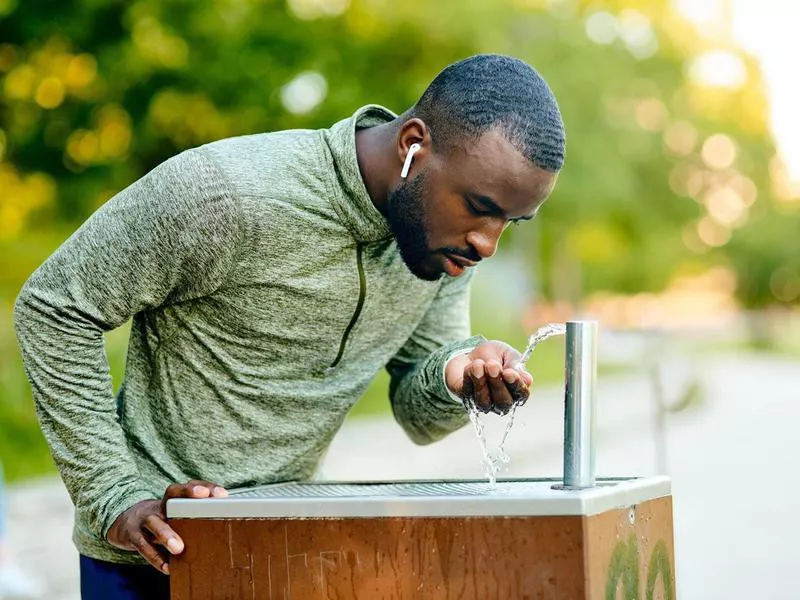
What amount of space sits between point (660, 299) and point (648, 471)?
134 ft

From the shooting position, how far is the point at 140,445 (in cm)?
229

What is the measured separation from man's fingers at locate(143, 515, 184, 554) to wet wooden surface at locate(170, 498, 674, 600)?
13 mm

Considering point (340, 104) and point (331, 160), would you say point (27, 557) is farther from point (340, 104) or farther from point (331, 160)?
point (340, 104)

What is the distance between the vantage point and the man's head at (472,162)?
2090mm

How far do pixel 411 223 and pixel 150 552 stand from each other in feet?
2.22

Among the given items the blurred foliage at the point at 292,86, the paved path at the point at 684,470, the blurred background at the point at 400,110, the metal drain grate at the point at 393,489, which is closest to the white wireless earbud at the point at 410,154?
the metal drain grate at the point at 393,489

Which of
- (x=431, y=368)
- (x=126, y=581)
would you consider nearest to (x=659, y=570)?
(x=431, y=368)

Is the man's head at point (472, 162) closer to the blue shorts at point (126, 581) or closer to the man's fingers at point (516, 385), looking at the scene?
the man's fingers at point (516, 385)

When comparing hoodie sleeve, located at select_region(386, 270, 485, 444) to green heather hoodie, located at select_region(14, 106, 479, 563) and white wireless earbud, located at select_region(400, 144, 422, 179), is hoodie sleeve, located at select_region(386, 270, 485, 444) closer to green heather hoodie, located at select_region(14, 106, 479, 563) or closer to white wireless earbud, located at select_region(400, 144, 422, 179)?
green heather hoodie, located at select_region(14, 106, 479, 563)

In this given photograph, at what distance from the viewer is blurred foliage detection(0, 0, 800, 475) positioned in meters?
12.4

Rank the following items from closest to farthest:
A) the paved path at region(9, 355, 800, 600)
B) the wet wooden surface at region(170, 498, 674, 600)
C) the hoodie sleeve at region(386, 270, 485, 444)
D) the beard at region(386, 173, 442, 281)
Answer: the wet wooden surface at region(170, 498, 674, 600) < the beard at region(386, 173, 442, 281) < the hoodie sleeve at region(386, 270, 485, 444) < the paved path at region(9, 355, 800, 600)

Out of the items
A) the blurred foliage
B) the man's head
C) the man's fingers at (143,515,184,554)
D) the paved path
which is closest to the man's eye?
the man's head

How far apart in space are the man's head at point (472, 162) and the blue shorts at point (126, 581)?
711mm

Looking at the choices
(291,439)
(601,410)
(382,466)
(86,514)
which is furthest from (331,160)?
(601,410)
